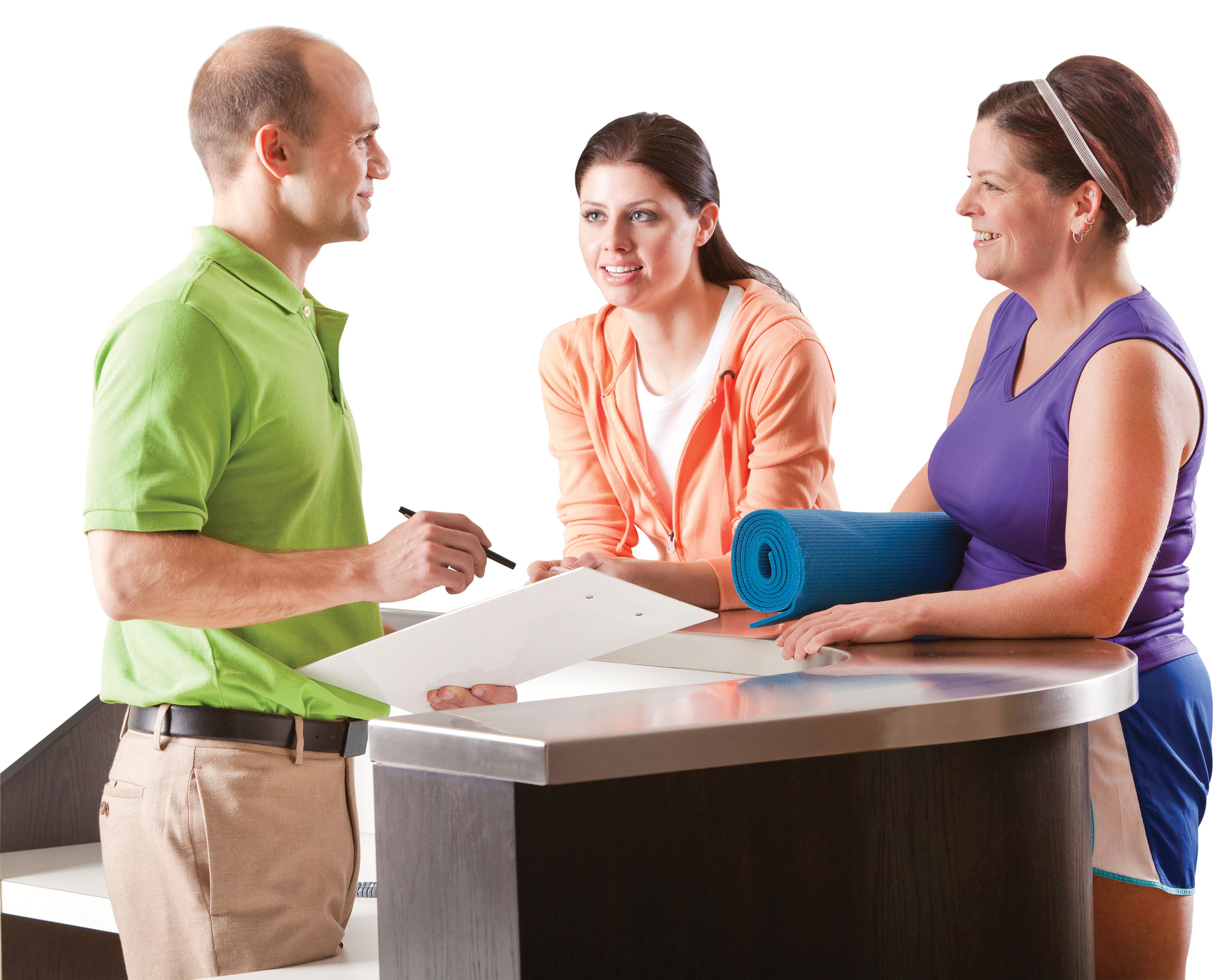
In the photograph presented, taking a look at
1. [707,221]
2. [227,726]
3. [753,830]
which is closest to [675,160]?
[707,221]

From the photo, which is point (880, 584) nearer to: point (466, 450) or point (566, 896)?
point (566, 896)

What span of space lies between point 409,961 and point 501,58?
→ 4063mm

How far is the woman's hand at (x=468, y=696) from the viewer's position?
5.02 ft

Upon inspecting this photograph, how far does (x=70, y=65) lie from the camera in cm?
422

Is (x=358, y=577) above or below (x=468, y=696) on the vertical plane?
above

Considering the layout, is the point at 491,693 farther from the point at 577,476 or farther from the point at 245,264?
the point at 577,476

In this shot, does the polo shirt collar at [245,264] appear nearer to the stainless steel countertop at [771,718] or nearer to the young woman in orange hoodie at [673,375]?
the stainless steel countertop at [771,718]

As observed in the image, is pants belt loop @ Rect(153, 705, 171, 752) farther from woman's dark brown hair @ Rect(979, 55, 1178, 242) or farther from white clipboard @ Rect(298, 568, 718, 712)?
woman's dark brown hair @ Rect(979, 55, 1178, 242)

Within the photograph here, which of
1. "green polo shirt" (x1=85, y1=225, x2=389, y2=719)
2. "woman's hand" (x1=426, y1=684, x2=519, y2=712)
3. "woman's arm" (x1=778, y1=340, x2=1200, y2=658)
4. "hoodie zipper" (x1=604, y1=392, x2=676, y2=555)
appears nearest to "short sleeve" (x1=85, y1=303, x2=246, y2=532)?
"green polo shirt" (x1=85, y1=225, x2=389, y2=719)

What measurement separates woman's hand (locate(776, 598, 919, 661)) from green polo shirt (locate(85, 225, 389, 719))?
1.78 ft

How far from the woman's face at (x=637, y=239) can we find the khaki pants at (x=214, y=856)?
126cm

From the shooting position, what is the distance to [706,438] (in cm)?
240

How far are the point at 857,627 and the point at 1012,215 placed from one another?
58 cm

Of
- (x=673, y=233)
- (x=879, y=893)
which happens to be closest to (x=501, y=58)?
(x=673, y=233)
